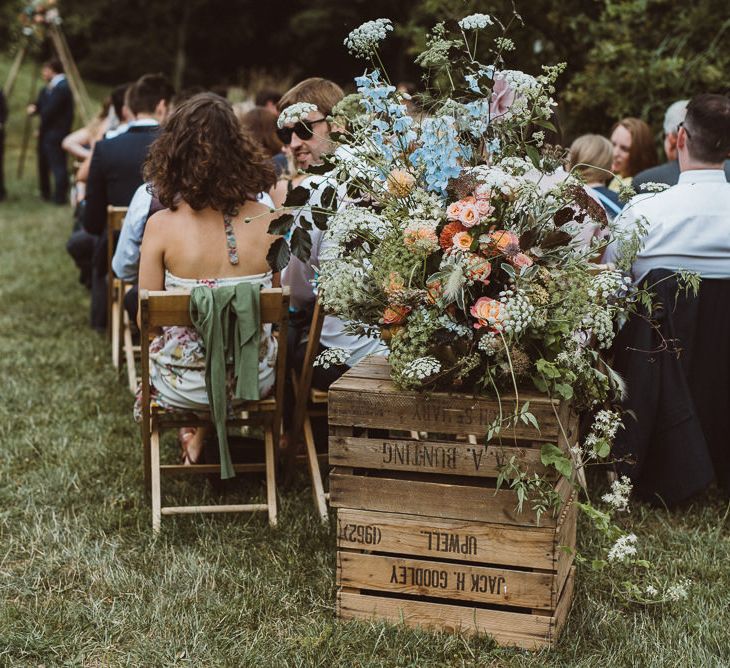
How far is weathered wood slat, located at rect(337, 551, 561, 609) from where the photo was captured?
9.99ft

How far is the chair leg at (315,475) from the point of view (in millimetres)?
4129

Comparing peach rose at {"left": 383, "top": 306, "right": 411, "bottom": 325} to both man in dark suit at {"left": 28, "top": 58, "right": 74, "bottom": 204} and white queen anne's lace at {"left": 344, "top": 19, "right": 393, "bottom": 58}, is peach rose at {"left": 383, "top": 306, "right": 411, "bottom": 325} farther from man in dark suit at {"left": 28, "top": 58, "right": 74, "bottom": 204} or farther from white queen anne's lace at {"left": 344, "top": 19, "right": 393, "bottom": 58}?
man in dark suit at {"left": 28, "top": 58, "right": 74, "bottom": 204}

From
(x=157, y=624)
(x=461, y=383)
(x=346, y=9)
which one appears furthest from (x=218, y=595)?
(x=346, y=9)

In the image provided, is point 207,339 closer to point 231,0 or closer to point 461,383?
point 461,383

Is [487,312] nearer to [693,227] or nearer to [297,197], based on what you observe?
[297,197]

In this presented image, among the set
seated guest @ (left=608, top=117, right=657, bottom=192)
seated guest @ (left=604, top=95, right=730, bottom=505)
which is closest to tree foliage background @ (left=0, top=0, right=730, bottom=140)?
seated guest @ (left=608, top=117, right=657, bottom=192)

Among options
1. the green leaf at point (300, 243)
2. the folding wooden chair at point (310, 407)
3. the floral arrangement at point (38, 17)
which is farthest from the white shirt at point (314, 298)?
the floral arrangement at point (38, 17)

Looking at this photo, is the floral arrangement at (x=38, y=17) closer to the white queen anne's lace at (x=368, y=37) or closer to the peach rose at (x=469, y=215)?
the white queen anne's lace at (x=368, y=37)

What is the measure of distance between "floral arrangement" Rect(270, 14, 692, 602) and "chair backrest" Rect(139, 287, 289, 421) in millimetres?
769

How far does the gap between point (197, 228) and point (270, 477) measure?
1.09 metres

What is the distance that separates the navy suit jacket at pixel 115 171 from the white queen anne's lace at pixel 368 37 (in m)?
3.25

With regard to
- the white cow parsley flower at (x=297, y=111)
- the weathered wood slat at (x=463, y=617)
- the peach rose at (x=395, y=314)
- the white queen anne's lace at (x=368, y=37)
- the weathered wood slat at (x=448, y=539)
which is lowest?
the weathered wood slat at (x=463, y=617)

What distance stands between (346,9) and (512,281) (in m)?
26.5

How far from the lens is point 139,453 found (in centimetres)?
489
